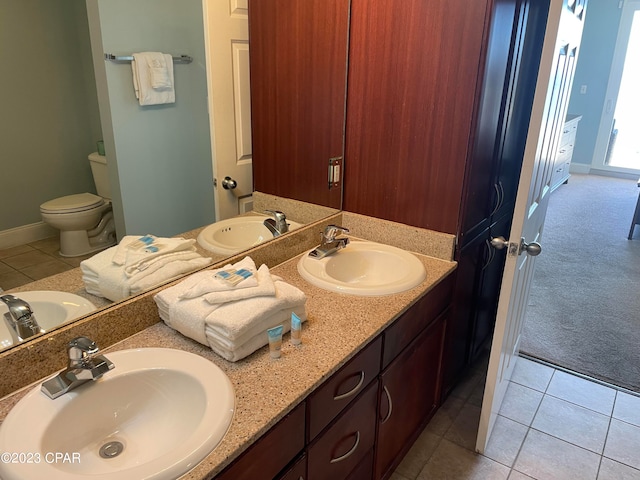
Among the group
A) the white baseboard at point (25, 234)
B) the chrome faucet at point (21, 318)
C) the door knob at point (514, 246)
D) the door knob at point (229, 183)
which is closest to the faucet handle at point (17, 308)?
the chrome faucet at point (21, 318)

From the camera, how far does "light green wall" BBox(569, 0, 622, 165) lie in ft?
20.5

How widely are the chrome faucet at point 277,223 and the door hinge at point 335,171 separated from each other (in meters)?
0.27

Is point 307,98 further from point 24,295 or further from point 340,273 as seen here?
point 24,295

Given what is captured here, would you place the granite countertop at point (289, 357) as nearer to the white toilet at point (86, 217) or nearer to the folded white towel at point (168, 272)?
the folded white towel at point (168, 272)

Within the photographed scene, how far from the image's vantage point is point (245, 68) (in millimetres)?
1733

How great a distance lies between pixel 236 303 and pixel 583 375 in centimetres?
208

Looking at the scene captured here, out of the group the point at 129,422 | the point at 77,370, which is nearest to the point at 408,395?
the point at 129,422

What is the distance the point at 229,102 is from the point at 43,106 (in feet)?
2.29

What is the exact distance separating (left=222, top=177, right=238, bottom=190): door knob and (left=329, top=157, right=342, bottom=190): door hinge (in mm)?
442

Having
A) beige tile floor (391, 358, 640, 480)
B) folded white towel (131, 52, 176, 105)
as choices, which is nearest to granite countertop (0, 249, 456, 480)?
folded white towel (131, 52, 176, 105)

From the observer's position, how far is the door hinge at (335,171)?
1.99m

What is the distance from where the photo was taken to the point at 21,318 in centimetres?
109

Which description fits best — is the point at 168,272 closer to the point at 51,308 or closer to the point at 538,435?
the point at 51,308

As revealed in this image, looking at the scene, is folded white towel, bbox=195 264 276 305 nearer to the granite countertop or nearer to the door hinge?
the granite countertop
